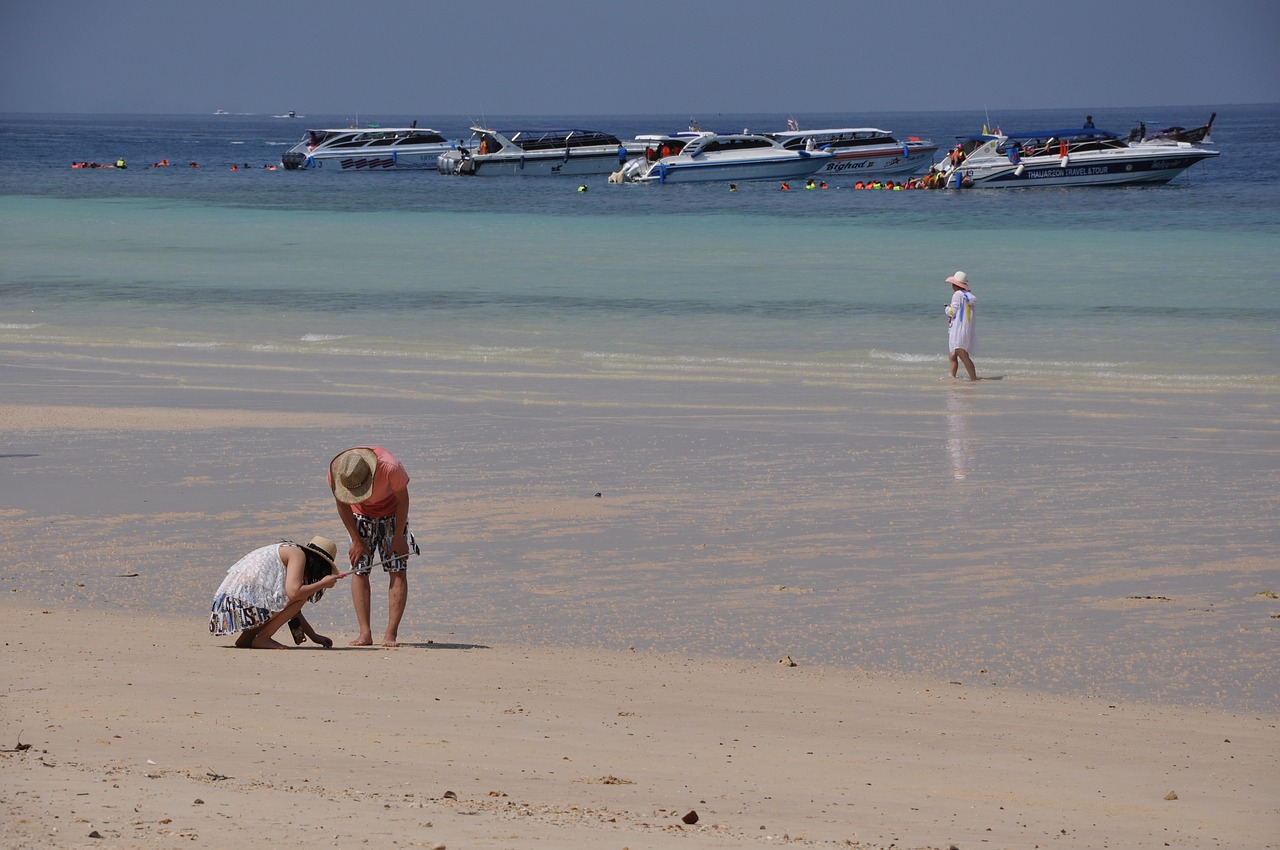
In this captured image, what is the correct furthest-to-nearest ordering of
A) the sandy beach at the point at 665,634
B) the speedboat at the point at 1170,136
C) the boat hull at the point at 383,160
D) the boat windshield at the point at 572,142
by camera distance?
the boat hull at the point at 383,160
the boat windshield at the point at 572,142
the speedboat at the point at 1170,136
the sandy beach at the point at 665,634

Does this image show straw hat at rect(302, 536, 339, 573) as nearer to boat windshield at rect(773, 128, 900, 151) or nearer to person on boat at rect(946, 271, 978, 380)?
person on boat at rect(946, 271, 978, 380)

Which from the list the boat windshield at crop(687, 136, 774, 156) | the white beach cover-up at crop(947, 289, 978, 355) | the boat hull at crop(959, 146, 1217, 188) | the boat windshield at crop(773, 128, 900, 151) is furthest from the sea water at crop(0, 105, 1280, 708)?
the boat windshield at crop(773, 128, 900, 151)

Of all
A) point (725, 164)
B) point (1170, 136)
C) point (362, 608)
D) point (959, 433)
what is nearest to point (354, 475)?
point (362, 608)

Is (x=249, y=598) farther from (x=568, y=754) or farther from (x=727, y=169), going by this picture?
(x=727, y=169)

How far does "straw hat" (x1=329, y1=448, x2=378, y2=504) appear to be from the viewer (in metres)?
6.86

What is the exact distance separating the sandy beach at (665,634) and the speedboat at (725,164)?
43.2 meters

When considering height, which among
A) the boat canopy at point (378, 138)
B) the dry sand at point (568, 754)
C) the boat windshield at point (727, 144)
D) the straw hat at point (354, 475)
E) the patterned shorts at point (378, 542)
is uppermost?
the boat canopy at point (378, 138)

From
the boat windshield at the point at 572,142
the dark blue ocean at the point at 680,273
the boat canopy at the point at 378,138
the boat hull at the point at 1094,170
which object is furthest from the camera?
the boat canopy at the point at 378,138

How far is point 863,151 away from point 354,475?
53.4m

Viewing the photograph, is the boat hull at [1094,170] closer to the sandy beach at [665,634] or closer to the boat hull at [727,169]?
the boat hull at [727,169]

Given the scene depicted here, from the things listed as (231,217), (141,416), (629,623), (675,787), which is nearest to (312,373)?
(141,416)

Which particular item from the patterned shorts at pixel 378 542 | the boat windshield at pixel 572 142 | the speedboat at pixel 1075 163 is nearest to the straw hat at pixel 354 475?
the patterned shorts at pixel 378 542

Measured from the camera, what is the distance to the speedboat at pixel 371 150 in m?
72.6

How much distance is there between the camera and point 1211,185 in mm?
53438
